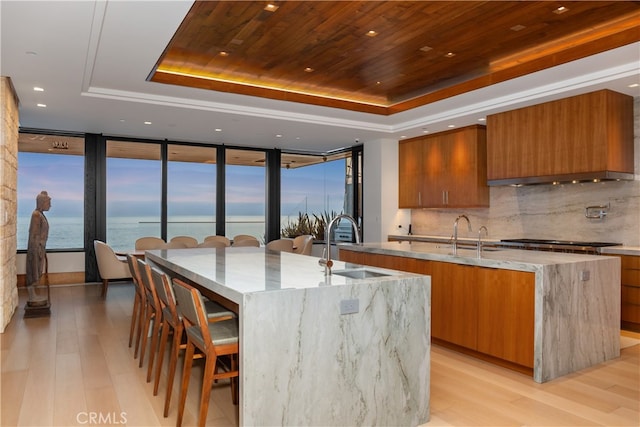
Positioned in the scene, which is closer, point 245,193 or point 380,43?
point 380,43

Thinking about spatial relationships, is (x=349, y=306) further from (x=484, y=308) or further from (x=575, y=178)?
(x=575, y=178)

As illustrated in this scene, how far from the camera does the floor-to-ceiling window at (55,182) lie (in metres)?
7.61

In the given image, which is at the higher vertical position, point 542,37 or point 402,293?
point 542,37

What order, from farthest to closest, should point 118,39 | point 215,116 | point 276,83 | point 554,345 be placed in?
point 215,116, point 276,83, point 118,39, point 554,345

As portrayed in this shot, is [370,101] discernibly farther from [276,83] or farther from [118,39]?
[118,39]

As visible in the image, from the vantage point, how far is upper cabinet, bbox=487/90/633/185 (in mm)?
4949

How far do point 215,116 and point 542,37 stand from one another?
13.3 ft

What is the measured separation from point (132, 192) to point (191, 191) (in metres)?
1.06

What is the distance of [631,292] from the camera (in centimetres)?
479

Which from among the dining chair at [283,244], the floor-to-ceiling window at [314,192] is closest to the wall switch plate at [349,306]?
the dining chair at [283,244]

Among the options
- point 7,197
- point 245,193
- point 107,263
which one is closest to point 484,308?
point 7,197

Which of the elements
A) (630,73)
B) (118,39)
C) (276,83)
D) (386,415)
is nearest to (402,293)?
(386,415)

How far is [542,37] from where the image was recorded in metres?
4.28

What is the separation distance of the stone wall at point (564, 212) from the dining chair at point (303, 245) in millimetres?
2377
